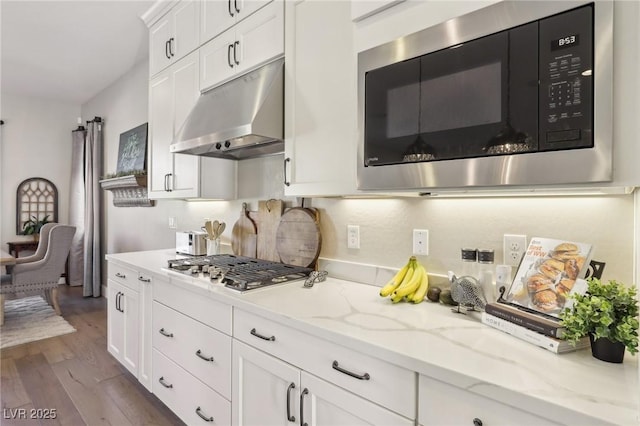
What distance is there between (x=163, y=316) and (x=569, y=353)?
6.12 feet

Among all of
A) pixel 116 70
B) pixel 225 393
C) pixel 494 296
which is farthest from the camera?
pixel 116 70

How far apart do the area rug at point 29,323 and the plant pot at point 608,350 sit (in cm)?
423

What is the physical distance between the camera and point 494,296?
4.26ft

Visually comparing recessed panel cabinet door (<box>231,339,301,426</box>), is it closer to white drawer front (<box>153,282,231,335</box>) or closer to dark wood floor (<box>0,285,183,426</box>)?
white drawer front (<box>153,282,231,335</box>)

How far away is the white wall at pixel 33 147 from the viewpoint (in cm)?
507

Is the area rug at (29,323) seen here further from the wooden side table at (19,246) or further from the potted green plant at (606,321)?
the potted green plant at (606,321)

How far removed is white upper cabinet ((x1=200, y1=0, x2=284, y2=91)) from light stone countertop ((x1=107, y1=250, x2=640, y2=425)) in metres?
1.22

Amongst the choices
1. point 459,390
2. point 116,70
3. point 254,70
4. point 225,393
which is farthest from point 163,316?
point 116,70

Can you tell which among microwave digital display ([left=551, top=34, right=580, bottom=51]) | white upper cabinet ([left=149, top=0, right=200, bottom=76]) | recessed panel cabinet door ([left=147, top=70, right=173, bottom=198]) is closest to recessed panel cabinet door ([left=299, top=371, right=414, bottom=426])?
microwave digital display ([left=551, top=34, right=580, bottom=51])

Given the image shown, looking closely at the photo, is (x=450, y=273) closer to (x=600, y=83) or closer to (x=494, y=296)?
(x=494, y=296)

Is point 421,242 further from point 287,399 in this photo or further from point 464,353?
point 287,399

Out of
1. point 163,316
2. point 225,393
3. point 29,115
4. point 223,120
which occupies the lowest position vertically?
point 225,393

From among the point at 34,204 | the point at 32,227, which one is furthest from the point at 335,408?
the point at 34,204

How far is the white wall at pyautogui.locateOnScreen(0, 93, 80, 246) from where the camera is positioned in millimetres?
5070
